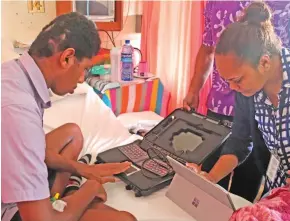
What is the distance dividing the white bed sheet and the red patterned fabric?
0.37 metres

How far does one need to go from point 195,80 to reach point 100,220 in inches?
31.6

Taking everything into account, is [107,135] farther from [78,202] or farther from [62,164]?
→ [78,202]

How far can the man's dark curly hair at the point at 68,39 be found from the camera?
3.64 feet

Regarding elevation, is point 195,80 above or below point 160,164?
above

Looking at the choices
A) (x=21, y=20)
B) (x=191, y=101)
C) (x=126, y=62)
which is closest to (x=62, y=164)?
(x=191, y=101)

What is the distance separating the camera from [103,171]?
1438 millimetres

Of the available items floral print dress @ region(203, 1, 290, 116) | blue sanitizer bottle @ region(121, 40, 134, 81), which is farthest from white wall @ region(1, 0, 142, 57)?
floral print dress @ region(203, 1, 290, 116)

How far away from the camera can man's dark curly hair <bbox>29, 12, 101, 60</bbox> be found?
3.64ft

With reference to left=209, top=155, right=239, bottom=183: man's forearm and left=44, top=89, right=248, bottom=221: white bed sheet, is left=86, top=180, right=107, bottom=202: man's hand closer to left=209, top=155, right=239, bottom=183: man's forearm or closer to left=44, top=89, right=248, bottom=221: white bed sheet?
left=44, top=89, right=248, bottom=221: white bed sheet

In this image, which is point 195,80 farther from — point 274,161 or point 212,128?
point 274,161

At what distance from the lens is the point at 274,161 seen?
128 centimetres

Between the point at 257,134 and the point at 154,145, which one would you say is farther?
the point at 154,145

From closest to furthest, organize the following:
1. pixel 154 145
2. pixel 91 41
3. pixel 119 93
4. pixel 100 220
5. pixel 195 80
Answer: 1. pixel 91 41
2. pixel 100 220
3. pixel 154 145
4. pixel 195 80
5. pixel 119 93

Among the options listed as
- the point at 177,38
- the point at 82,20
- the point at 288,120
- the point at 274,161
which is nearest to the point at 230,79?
the point at 288,120
